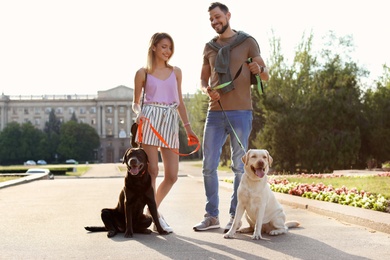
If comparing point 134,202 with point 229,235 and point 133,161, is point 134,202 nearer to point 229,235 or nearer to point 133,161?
point 133,161

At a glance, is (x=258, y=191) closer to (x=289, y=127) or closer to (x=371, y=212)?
(x=371, y=212)

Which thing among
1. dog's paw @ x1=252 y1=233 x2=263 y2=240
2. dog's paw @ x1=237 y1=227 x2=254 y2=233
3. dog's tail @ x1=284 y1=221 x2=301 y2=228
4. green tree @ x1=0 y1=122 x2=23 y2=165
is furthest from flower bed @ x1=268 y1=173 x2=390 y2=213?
green tree @ x1=0 y1=122 x2=23 y2=165

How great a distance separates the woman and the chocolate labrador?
335 mm

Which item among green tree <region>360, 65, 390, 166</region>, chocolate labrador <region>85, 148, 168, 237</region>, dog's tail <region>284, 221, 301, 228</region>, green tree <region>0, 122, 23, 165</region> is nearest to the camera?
chocolate labrador <region>85, 148, 168, 237</region>

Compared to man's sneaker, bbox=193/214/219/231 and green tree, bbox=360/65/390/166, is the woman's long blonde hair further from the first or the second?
green tree, bbox=360/65/390/166

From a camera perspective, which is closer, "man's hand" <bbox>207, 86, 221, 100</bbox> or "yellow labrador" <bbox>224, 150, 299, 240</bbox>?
"yellow labrador" <bbox>224, 150, 299, 240</bbox>

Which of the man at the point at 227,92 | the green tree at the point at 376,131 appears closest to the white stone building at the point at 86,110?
the green tree at the point at 376,131

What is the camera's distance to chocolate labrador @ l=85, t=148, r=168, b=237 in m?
6.13

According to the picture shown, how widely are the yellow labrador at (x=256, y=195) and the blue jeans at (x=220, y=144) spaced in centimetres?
62

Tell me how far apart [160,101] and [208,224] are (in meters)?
1.52

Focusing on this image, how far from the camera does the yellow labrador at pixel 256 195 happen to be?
19.8 ft

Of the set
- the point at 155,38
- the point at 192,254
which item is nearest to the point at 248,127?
the point at 155,38

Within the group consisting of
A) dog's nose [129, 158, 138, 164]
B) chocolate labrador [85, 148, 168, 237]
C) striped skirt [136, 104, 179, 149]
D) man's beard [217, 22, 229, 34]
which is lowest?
chocolate labrador [85, 148, 168, 237]

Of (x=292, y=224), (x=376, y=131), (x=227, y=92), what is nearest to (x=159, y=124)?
(x=227, y=92)
